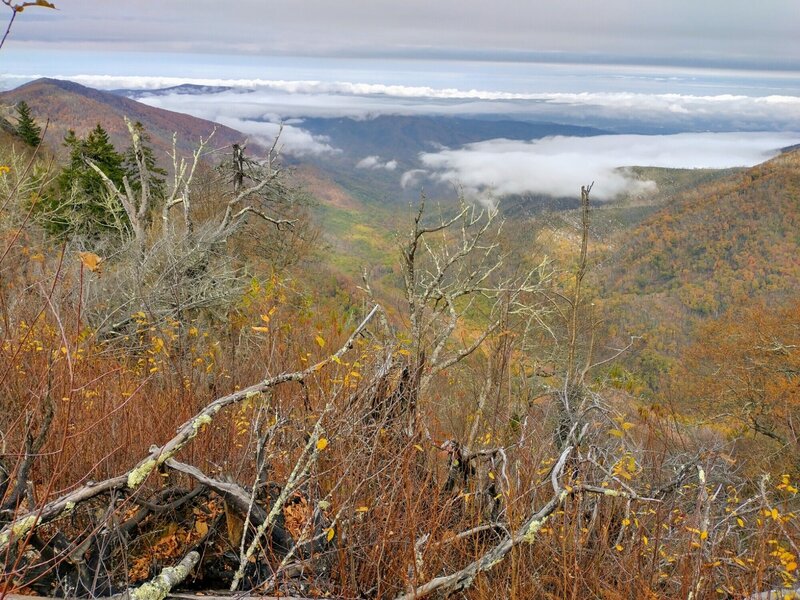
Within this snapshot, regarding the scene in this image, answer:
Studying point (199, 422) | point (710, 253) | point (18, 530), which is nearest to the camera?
point (18, 530)

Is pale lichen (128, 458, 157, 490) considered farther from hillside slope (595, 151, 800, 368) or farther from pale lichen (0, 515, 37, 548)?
hillside slope (595, 151, 800, 368)

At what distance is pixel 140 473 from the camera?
2.32m

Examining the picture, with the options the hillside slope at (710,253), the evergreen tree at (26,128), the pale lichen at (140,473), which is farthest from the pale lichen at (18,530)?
the hillside slope at (710,253)

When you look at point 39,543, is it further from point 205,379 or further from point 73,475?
point 205,379

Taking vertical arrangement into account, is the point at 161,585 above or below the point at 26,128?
below

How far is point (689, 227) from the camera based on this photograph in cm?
13100

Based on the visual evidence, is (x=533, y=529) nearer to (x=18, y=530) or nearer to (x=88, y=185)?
(x=18, y=530)

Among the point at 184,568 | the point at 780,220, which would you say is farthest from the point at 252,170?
the point at 780,220

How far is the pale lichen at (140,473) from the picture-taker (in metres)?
2.29

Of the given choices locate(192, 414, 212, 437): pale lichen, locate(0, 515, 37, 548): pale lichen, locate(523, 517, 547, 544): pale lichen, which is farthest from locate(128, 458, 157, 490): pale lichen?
locate(523, 517, 547, 544): pale lichen

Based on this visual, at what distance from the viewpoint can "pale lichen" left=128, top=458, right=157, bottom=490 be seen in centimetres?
229

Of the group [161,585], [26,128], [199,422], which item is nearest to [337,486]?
[199,422]

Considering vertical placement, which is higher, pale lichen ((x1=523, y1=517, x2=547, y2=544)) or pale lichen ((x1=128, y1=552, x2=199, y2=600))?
pale lichen ((x1=523, y1=517, x2=547, y2=544))

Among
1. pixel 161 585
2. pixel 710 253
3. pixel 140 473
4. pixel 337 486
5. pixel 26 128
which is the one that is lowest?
pixel 710 253
